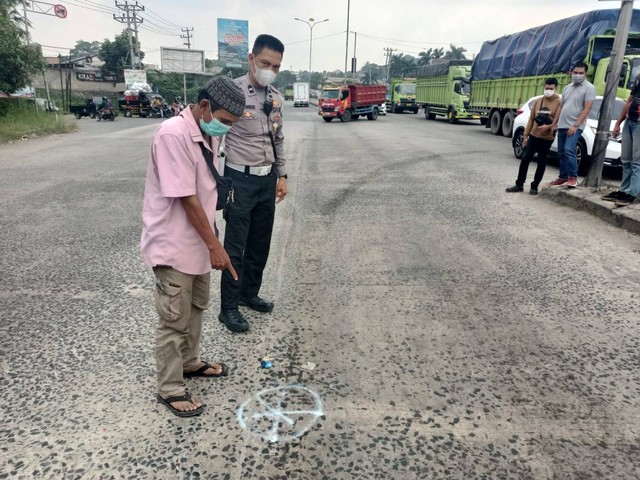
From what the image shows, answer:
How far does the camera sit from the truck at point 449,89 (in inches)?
989

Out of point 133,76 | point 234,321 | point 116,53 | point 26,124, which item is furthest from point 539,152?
point 116,53

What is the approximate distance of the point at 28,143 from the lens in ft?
49.1

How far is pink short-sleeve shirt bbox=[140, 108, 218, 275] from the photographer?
2172 mm

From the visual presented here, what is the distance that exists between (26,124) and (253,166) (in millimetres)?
18072

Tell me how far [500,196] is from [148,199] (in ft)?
21.4

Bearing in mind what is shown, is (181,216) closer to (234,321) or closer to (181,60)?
(234,321)

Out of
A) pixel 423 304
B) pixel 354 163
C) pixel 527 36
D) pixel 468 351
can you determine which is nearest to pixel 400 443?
pixel 468 351

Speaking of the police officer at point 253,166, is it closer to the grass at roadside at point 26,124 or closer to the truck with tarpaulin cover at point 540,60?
the truck with tarpaulin cover at point 540,60

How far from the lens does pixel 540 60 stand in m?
15.7

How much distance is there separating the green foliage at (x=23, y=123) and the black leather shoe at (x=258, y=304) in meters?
15.1

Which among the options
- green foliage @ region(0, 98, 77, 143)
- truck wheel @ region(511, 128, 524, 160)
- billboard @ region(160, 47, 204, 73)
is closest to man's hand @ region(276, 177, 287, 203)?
truck wheel @ region(511, 128, 524, 160)

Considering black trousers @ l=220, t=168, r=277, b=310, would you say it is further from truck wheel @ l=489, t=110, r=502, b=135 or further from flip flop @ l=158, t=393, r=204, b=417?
truck wheel @ l=489, t=110, r=502, b=135

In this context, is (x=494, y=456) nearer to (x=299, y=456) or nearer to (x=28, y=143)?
(x=299, y=456)

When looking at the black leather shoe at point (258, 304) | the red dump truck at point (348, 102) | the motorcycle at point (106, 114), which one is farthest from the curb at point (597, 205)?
the motorcycle at point (106, 114)
